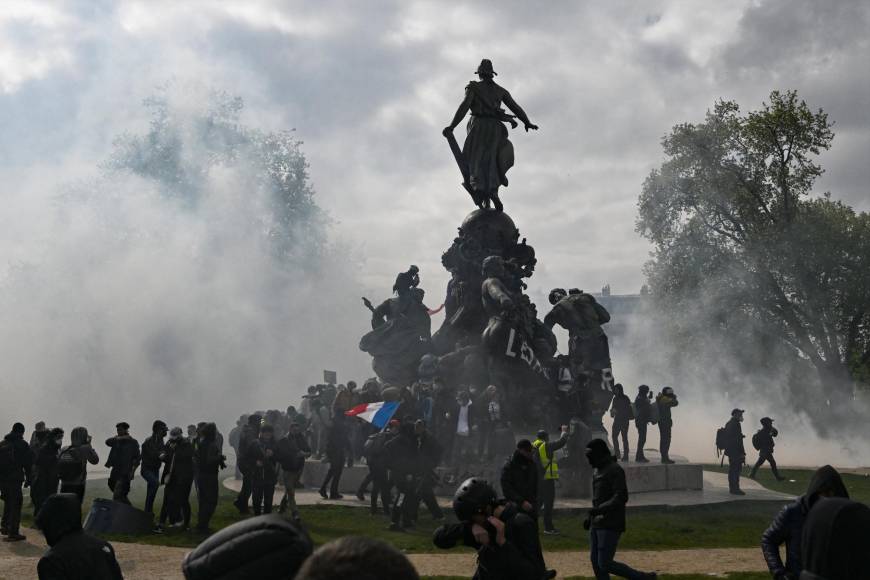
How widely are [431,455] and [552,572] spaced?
7219mm

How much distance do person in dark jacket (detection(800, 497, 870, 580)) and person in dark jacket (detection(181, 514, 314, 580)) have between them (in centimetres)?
269

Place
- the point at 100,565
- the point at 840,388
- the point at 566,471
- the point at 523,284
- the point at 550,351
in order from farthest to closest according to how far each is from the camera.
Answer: the point at 840,388, the point at 523,284, the point at 550,351, the point at 566,471, the point at 100,565

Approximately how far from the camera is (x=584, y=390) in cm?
1762

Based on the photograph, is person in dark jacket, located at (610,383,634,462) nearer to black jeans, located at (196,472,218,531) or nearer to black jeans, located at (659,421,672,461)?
black jeans, located at (659,421,672,461)

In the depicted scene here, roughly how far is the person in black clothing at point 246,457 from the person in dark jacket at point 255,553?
502 inches

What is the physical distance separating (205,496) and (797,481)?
14.9 metres

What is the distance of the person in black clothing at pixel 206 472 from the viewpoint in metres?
13.8

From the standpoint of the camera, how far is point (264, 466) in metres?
15.1

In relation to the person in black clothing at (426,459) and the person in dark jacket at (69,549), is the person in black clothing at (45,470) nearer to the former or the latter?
the person in black clothing at (426,459)

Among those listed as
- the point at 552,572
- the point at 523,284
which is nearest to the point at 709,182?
the point at 523,284

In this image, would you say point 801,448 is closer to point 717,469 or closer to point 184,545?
point 717,469

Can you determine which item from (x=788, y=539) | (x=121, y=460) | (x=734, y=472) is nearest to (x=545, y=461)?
(x=734, y=472)

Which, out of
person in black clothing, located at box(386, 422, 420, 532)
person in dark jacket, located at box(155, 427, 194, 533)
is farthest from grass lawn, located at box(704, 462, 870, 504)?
person in dark jacket, located at box(155, 427, 194, 533)

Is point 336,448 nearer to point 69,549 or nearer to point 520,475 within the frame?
point 520,475
